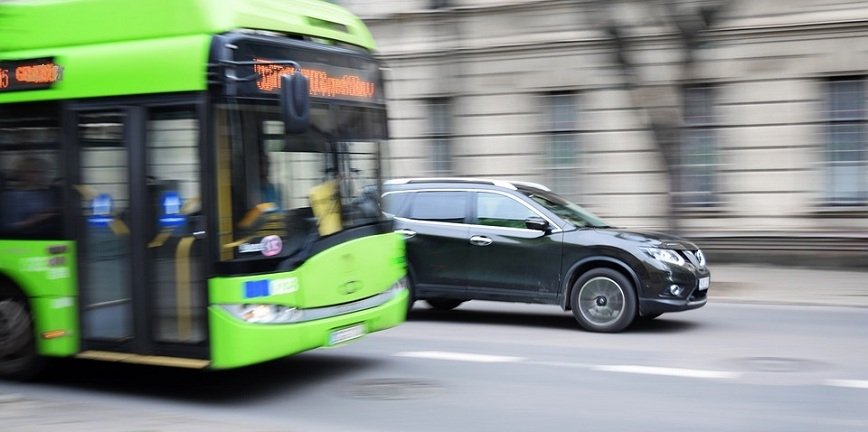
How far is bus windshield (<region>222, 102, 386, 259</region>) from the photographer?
7.06 metres

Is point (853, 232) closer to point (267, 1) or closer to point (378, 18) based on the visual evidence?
point (378, 18)

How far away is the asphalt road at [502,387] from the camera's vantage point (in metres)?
6.80

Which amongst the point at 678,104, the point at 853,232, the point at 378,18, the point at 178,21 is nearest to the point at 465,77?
the point at 378,18

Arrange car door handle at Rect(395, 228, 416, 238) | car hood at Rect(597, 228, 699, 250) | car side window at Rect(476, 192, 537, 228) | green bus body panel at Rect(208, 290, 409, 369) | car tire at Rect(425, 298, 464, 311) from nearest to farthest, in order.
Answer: green bus body panel at Rect(208, 290, 409, 369), car hood at Rect(597, 228, 699, 250), car side window at Rect(476, 192, 537, 228), car door handle at Rect(395, 228, 416, 238), car tire at Rect(425, 298, 464, 311)

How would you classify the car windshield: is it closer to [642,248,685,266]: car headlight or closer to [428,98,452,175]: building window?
[642,248,685,266]: car headlight

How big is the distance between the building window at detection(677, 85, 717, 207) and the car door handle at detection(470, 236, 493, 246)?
8.42 m

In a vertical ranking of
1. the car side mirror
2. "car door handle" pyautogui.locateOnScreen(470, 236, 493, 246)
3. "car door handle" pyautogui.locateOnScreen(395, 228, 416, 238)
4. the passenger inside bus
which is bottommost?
"car door handle" pyautogui.locateOnScreen(470, 236, 493, 246)

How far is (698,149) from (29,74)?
13664mm

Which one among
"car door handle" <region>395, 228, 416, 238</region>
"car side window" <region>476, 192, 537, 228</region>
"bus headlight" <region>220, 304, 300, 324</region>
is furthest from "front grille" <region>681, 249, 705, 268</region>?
"bus headlight" <region>220, 304, 300, 324</region>

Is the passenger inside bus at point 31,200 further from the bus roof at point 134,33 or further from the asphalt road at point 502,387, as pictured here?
the asphalt road at point 502,387

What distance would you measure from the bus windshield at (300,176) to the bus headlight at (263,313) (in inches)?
14.8

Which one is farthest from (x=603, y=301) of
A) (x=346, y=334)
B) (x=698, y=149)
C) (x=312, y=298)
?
(x=698, y=149)

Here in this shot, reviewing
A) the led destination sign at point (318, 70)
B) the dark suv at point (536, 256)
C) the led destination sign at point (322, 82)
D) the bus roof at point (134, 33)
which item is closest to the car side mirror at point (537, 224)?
the dark suv at point (536, 256)

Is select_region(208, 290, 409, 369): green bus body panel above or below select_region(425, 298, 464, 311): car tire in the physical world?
above
